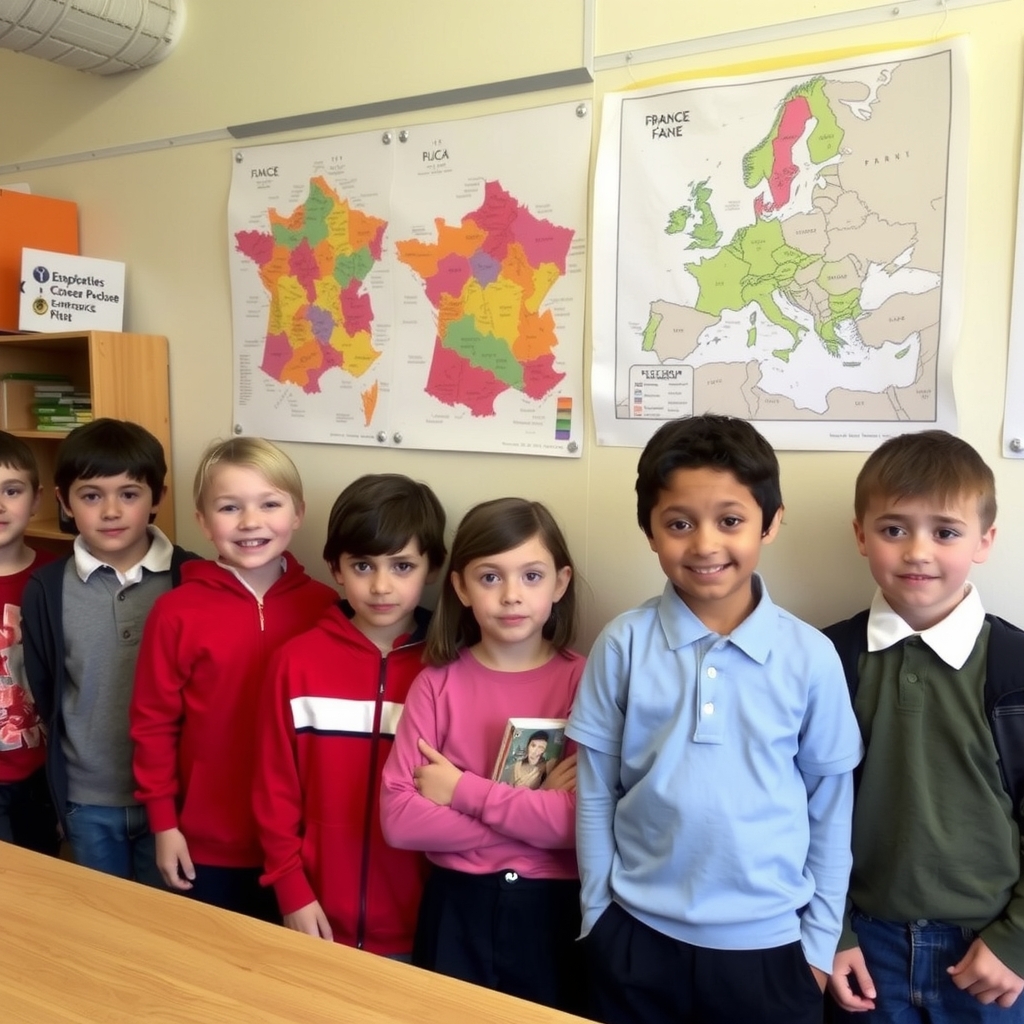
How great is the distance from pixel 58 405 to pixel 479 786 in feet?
5.79

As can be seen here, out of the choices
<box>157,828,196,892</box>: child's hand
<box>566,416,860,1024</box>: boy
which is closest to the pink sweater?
<box>566,416,860,1024</box>: boy

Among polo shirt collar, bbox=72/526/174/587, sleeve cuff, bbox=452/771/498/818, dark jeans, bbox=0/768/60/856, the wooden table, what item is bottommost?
dark jeans, bbox=0/768/60/856

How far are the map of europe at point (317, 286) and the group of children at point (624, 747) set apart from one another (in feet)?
1.08

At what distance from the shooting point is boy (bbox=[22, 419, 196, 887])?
6.33 ft

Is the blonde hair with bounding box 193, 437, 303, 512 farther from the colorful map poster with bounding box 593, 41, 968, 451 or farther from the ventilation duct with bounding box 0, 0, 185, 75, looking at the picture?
the ventilation duct with bounding box 0, 0, 185, 75

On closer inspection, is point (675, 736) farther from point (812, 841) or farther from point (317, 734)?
point (317, 734)

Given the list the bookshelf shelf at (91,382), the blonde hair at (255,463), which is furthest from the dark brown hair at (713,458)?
the bookshelf shelf at (91,382)

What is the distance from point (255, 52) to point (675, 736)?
194cm

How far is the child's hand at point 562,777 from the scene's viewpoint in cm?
148

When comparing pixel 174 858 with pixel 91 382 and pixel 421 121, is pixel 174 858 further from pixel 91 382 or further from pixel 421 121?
pixel 421 121

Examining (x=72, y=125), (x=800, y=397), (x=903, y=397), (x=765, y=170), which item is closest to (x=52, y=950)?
(x=800, y=397)

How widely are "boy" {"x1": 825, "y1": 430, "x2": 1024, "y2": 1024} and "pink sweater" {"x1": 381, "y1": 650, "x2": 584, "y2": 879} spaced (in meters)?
0.50

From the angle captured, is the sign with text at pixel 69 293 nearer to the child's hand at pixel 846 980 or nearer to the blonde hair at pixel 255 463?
the blonde hair at pixel 255 463

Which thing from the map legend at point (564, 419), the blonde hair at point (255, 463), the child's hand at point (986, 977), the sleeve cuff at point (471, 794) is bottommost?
the child's hand at point (986, 977)
